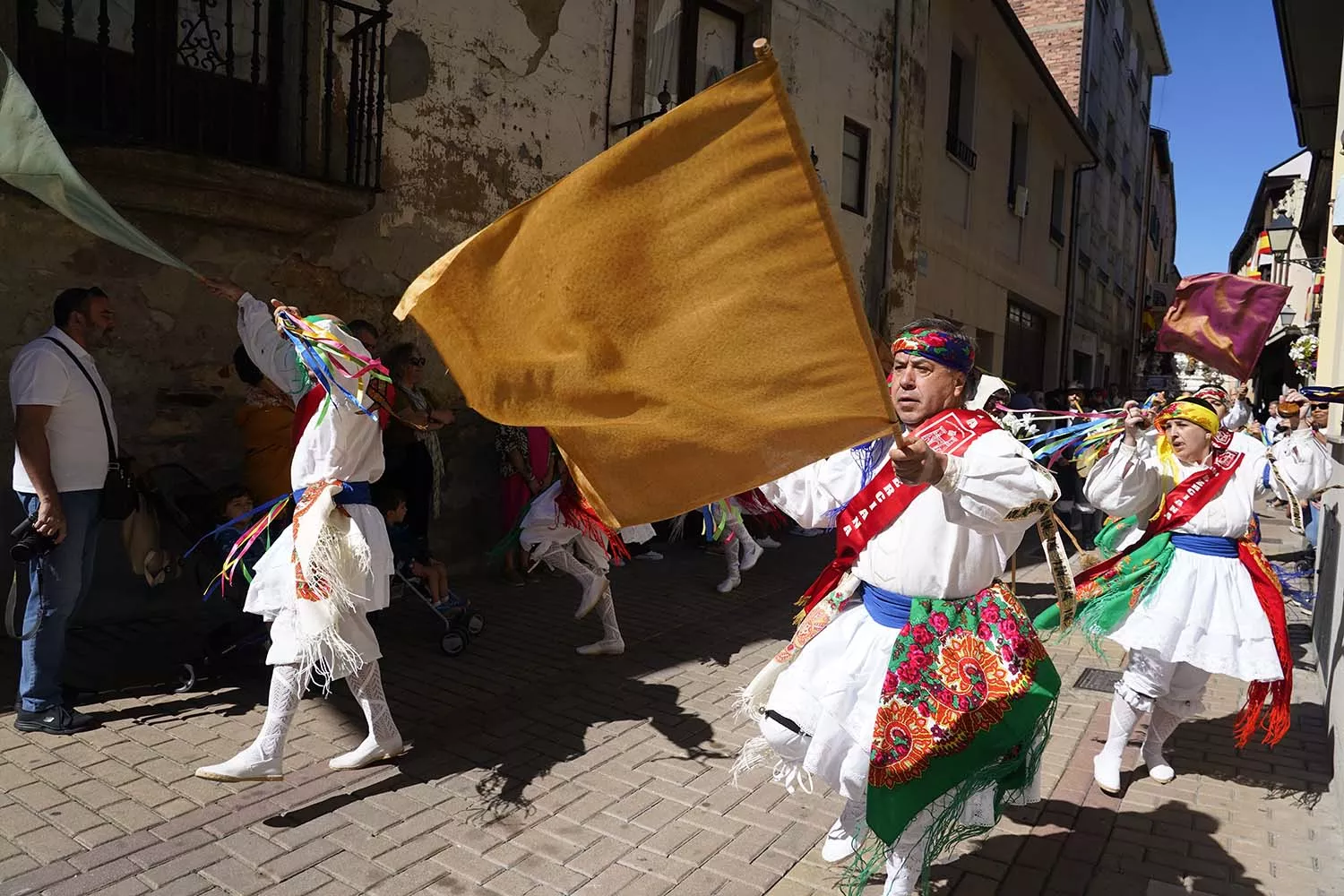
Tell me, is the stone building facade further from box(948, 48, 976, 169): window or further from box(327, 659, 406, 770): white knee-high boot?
box(948, 48, 976, 169): window

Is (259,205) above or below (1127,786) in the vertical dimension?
above

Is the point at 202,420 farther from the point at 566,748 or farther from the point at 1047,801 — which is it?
the point at 1047,801

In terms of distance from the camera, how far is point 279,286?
6.54 metres

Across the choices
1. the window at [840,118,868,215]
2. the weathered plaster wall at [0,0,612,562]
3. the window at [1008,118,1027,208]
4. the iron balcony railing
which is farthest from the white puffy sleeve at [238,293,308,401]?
the window at [1008,118,1027,208]

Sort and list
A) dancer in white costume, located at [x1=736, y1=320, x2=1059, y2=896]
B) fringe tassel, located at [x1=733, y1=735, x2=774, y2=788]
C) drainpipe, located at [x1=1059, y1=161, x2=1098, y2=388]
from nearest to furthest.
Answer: dancer in white costume, located at [x1=736, y1=320, x2=1059, y2=896] → fringe tassel, located at [x1=733, y1=735, x2=774, y2=788] → drainpipe, located at [x1=1059, y1=161, x2=1098, y2=388]

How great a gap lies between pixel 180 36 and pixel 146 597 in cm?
370

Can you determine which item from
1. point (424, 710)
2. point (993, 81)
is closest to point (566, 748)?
point (424, 710)

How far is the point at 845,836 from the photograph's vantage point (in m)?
3.34

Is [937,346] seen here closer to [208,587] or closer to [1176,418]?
[1176,418]

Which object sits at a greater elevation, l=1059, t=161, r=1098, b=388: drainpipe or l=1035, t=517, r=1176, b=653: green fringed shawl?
l=1059, t=161, r=1098, b=388: drainpipe

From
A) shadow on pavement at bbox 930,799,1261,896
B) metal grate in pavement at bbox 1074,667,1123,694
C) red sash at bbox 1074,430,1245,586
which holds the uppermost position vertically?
red sash at bbox 1074,430,1245,586

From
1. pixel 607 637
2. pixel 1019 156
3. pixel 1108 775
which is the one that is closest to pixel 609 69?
pixel 607 637

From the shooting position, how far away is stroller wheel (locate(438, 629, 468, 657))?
5.68 metres

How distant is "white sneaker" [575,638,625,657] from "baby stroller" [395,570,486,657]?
2.24 ft
